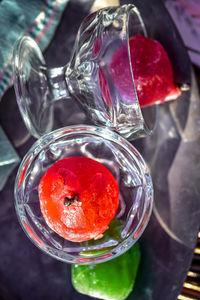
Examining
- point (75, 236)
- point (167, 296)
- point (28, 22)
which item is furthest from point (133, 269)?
point (28, 22)

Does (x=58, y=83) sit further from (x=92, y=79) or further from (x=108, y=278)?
(x=108, y=278)

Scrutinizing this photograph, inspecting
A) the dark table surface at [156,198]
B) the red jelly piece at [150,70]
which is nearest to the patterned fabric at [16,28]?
the dark table surface at [156,198]

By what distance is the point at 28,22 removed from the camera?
2.35 ft

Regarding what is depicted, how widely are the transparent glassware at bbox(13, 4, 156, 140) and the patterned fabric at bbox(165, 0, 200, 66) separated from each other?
64 millimetres

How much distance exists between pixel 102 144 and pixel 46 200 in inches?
6.0

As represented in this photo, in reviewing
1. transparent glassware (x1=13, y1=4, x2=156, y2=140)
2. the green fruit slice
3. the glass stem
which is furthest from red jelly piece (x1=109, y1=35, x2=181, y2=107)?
the green fruit slice

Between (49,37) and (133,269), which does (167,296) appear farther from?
(49,37)

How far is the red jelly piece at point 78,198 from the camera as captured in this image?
52 centimetres

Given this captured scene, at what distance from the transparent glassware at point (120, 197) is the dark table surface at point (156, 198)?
81 millimetres

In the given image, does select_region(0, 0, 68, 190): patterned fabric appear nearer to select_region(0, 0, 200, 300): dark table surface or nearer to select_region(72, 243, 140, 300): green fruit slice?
select_region(0, 0, 200, 300): dark table surface

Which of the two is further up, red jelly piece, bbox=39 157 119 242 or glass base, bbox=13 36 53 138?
glass base, bbox=13 36 53 138

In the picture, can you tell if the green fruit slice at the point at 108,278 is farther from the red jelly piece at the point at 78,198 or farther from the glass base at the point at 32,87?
the glass base at the point at 32,87

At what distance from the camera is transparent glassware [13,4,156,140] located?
1.82 feet

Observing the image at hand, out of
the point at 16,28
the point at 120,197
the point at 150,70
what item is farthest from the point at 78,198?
the point at 16,28
